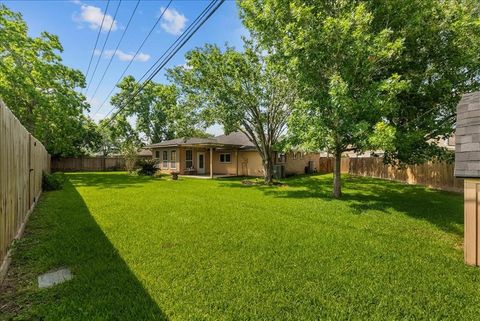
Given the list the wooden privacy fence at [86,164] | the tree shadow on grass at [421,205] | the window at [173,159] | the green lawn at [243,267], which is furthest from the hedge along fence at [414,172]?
the wooden privacy fence at [86,164]

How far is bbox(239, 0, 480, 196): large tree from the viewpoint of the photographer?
8.34m

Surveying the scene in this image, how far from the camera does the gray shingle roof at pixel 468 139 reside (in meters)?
4.38

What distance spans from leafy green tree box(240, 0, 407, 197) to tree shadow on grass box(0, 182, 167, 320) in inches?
274

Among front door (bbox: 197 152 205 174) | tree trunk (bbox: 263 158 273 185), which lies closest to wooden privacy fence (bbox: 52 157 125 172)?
front door (bbox: 197 152 205 174)

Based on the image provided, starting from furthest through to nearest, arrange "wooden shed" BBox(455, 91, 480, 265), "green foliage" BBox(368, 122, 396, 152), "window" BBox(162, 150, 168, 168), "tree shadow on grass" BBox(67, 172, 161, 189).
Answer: "window" BBox(162, 150, 168, 168)
"tree shadow on grass" BBox(67, 172, 161, 189)
"green foliage" BBox(368, 122, 396, 152)
"wooden shed" BBox(455, 91, 480, 265)

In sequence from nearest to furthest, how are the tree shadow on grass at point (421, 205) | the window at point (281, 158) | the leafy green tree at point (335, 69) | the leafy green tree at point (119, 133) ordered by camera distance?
the tree shadow on grass at point (421, 205), the leafy green tree at point (335, 69), the window at point (281, 158), the leafy green tree at point (119, 133)

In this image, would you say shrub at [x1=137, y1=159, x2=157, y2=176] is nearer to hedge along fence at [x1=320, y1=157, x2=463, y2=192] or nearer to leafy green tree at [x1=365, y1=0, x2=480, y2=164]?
hedge along fence at [x1=320, y1=157, x2=463, y2=192]

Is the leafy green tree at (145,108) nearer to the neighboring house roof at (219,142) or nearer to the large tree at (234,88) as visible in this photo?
the neighboring house roof at (219,142)

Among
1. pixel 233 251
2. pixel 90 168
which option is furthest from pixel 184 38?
pixel 90 168

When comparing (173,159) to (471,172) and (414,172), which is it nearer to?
(414,172)

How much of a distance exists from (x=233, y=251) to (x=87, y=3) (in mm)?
10037

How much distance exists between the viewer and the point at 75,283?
11.6 ft

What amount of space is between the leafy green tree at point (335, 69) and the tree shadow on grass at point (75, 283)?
695 cm

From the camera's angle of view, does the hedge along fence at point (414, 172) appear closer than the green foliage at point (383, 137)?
No
